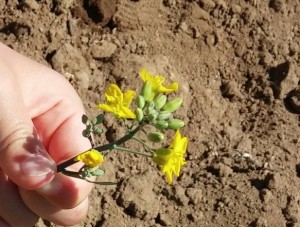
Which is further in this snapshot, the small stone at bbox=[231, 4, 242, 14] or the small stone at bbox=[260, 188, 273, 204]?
the small stone at bbox=[231, 4, 242, 14]

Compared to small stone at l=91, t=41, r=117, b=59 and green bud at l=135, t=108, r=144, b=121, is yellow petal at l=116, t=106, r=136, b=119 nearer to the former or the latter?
green bud at l=135, t=108, r=144, b=121

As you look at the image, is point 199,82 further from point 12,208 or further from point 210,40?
point 12,208

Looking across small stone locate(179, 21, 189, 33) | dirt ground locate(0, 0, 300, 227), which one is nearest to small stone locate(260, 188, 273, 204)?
dirt ground locate(0, 0, 300, 227)

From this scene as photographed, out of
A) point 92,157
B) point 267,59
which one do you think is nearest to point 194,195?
point 267,59

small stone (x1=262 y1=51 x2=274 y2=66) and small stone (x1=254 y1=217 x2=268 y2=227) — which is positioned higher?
small stone (x1=262 y1=51 x2=274 y2=66)

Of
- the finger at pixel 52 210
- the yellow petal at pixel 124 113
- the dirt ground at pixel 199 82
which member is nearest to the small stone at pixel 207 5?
the dirt ground at pixel 199 82

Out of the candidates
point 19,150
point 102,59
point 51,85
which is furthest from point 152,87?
point 102,59
